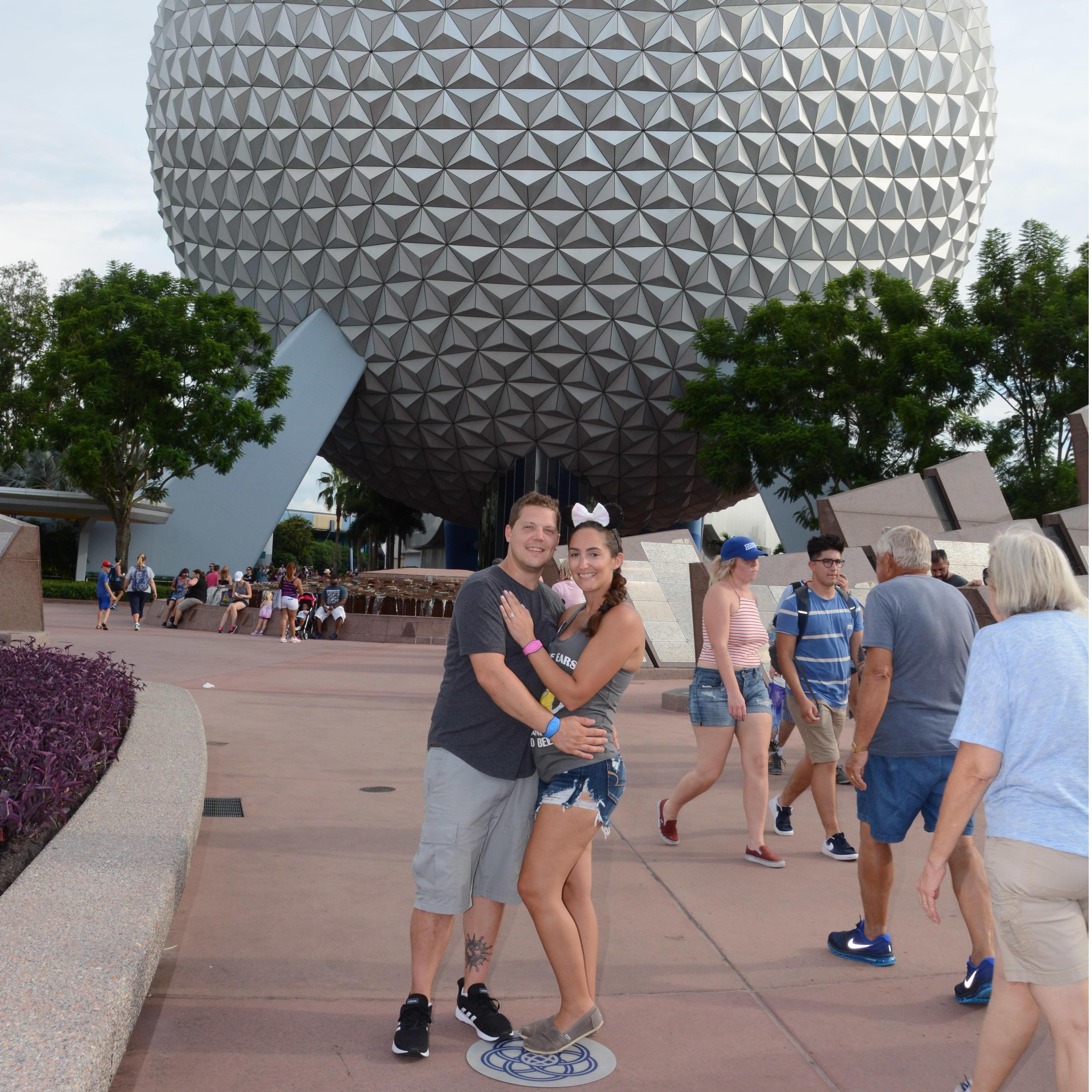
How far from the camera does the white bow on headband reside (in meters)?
3.53

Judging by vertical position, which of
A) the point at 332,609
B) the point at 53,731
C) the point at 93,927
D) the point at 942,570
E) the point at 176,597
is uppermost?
the point at 942,570

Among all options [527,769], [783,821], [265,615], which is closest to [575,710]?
[527,769]

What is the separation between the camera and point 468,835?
11.3 ft

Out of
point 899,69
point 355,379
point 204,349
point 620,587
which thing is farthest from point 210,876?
point 899,69

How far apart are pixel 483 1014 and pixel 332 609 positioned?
2079cm

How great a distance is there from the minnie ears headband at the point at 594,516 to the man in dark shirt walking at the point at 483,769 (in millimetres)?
97

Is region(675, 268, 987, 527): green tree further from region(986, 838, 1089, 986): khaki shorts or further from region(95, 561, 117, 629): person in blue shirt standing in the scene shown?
region(986, 838, 1089, 986): khaki shorts

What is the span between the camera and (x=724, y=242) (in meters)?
31.4

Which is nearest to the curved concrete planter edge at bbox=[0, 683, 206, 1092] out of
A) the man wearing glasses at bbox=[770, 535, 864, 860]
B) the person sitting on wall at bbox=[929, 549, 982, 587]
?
the man wearing glasses at bbox=[770, 535, 864, 860]

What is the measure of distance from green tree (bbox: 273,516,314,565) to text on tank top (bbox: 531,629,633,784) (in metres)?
75.7

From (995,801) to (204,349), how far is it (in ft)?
91.9

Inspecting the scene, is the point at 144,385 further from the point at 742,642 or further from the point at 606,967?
the point at 606,967

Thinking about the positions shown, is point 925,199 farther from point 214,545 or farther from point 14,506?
point 14,506

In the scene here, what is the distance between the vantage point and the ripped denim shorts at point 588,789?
336 cm
